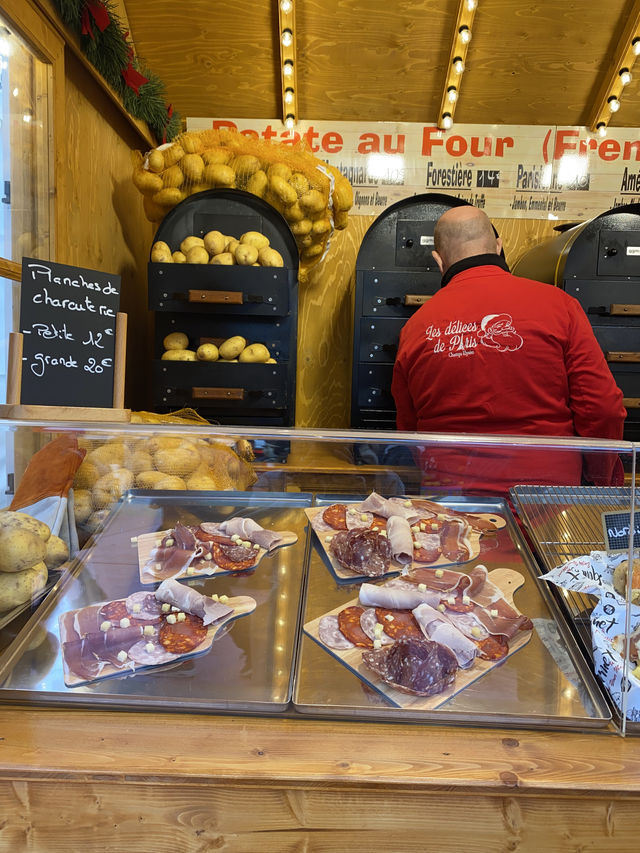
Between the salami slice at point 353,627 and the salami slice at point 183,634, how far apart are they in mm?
244

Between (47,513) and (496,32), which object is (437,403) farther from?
(496,32)

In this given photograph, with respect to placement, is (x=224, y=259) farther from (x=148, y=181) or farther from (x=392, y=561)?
(x=392, y=561)

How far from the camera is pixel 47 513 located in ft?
4.46

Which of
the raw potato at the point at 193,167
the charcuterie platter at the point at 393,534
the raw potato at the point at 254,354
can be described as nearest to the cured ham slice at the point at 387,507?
the charcuterie platter at the point at 393,534

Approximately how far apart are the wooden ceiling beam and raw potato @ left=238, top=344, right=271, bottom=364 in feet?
7.82

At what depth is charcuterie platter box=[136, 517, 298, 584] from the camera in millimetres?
1319

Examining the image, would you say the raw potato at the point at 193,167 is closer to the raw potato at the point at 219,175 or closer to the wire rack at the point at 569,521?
the raw potato at the point at 219,175

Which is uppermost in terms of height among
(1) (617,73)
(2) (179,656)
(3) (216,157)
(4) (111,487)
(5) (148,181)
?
(1) (617,73)

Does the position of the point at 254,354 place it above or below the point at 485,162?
below

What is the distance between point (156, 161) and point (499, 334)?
1831 mm

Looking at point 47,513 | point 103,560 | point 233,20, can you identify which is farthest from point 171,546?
point 233,20

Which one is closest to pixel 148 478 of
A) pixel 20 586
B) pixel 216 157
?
pixel 20 586

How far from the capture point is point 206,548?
138cm

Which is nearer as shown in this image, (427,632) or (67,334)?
(427,632)
